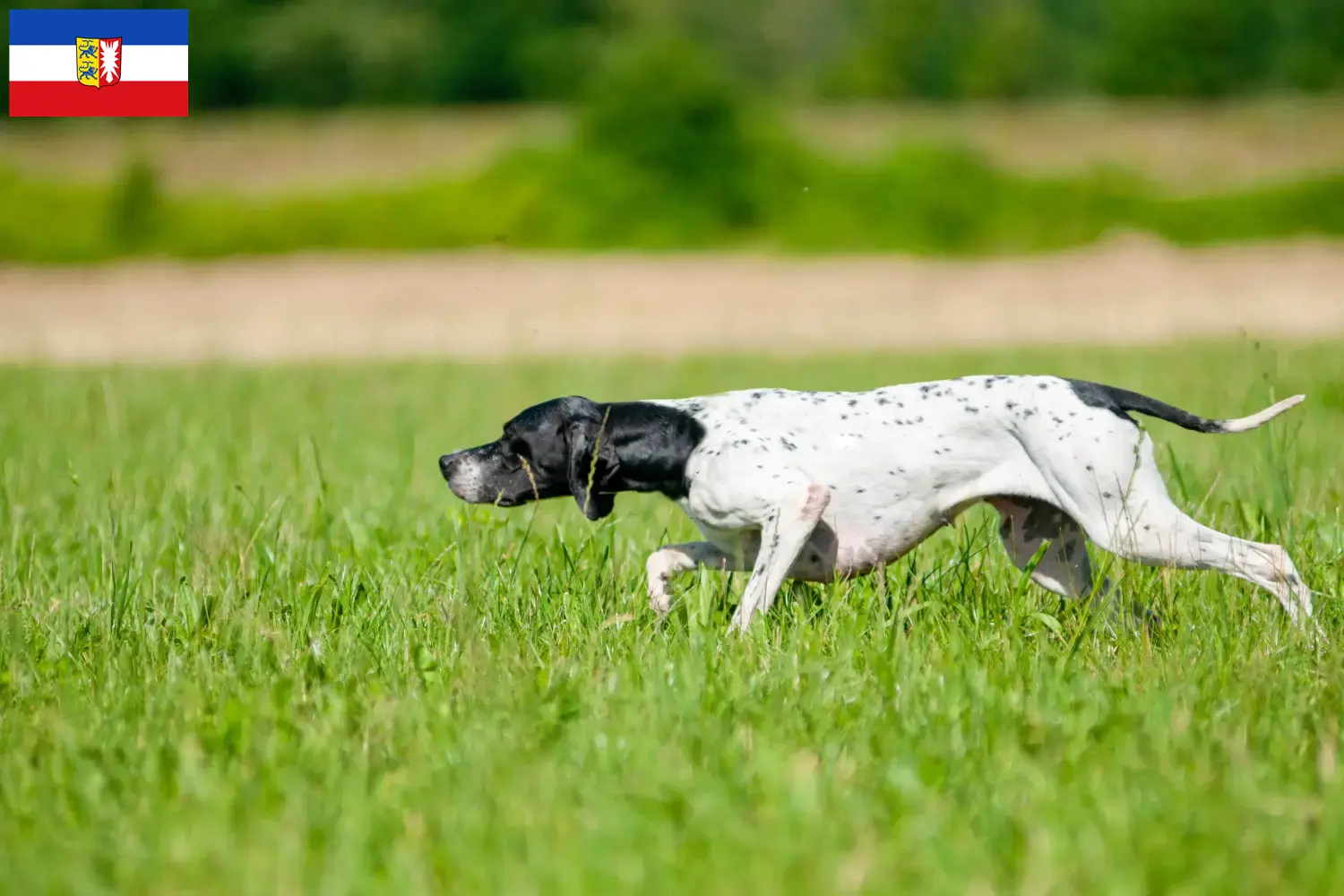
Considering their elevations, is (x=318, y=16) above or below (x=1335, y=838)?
above

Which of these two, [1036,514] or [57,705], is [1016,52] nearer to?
[1036,514]

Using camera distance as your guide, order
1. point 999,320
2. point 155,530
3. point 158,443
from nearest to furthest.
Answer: point 155,530, point 158,443, point 999,320

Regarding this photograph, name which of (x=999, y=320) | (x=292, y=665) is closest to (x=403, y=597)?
(x=292, y=665)

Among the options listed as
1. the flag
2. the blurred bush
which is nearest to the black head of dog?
the flag

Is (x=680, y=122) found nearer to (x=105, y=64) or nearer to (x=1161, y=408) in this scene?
(x=105, y=64)

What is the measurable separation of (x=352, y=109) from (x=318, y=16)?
1.62 metres

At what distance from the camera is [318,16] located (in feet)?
80.3

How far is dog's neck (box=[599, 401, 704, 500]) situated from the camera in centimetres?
480

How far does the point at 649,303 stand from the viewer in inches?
878

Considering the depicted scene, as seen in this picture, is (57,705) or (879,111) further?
(879,111)

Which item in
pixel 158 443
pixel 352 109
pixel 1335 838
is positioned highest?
pixel 352 109

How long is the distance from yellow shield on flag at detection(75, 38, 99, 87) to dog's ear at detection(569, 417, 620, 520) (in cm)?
583

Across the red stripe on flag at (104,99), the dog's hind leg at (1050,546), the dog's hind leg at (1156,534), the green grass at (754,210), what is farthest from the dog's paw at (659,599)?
the green grass at (754,210)

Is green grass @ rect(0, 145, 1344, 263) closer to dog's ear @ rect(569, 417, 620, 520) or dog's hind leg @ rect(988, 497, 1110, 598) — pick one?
dog's hind leg @ rect(988, 497, 1110, 598)
